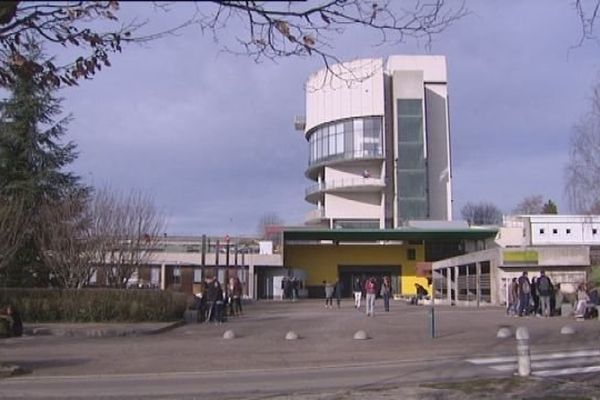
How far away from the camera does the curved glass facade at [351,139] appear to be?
86.3 m

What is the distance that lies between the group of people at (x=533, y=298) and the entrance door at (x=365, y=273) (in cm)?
4827

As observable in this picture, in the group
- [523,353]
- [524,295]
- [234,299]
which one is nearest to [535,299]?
[524,295]

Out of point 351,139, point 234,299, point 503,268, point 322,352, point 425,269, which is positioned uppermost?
point 351,139

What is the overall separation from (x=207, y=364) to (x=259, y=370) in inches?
63.3

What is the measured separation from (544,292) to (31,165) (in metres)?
25.7

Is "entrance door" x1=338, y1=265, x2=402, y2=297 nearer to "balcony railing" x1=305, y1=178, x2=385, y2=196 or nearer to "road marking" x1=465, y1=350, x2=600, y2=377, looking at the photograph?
"balcony railing" x1=305, y1=178, x2=385, y2=196

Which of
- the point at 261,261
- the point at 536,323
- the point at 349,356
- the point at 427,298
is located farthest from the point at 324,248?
the point at 349,356

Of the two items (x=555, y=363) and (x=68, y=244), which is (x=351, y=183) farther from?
(x=555, y=363)

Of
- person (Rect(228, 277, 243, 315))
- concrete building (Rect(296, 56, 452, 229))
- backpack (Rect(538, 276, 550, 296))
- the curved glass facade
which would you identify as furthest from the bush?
the curved glass facade

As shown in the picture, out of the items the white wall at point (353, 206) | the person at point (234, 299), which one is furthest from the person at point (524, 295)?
the white wall at point (353, 206)

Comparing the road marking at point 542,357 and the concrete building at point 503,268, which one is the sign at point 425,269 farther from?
the road marking at point 542,357

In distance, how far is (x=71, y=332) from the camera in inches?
1001

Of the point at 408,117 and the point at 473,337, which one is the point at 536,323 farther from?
the point at 408,117

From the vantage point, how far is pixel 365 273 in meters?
81.8
